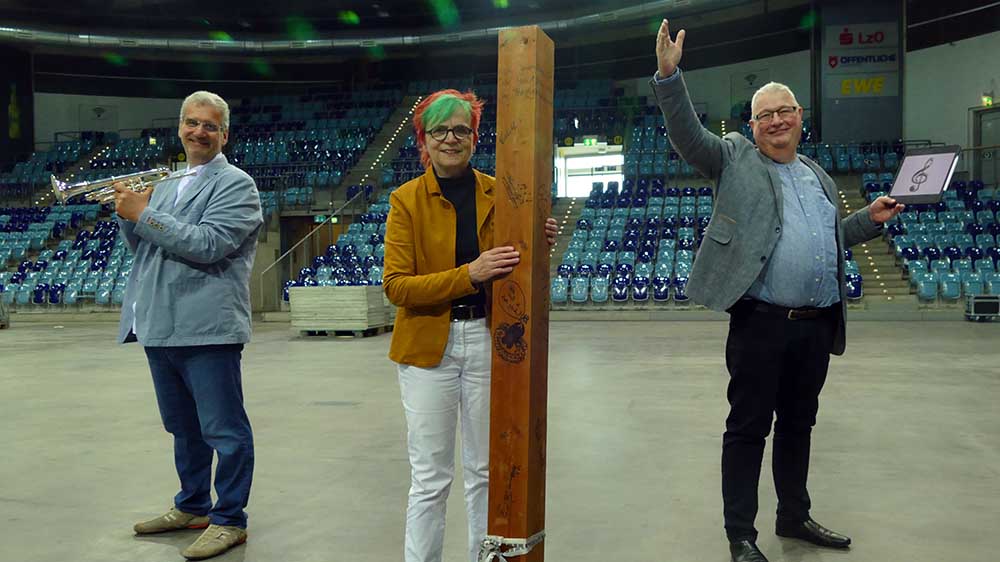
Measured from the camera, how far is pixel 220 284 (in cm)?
319

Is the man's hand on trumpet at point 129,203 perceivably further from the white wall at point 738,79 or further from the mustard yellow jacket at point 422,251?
the white wall at point 738,79

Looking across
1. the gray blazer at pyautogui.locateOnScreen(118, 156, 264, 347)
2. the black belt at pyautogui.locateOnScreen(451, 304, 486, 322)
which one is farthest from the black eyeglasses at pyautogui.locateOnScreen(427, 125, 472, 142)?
the gray blazer at pyautogui.locateOnScreen(118, 156, 264, 347)

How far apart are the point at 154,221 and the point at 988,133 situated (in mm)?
23237

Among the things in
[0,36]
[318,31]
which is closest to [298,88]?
[318,31]

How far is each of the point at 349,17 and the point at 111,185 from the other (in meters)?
25.8

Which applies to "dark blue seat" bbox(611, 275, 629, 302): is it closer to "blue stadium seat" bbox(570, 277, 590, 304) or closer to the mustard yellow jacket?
"blue stadium seat" bbox(570, 277, 590, 304)

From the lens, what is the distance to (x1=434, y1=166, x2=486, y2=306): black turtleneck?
8.12 ft

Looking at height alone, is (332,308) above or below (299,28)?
below

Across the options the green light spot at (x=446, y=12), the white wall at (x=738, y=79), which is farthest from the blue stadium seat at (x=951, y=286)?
the green light spot at (x=446, y=12)

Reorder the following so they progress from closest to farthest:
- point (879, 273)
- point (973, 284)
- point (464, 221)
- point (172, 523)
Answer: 1. point (464, 221)
2. point (172, 523)
3. point (973, 284)
4. point (879, 273)

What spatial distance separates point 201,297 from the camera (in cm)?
314

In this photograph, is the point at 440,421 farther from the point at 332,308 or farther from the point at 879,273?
the point at 879,273

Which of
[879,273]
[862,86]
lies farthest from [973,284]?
[862,86]

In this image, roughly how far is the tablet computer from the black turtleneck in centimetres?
164
